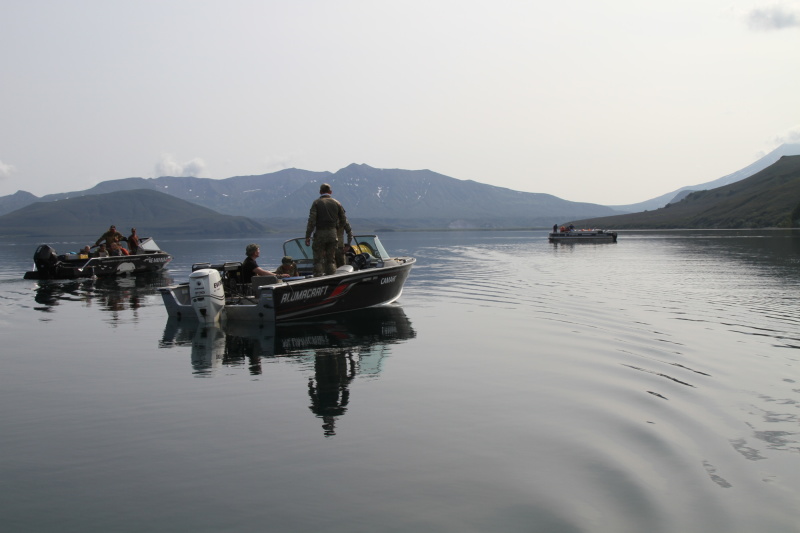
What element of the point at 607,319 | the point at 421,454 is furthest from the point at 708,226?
the point at 421,454

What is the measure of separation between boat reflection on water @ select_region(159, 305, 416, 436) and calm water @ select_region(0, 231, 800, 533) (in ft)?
0.29

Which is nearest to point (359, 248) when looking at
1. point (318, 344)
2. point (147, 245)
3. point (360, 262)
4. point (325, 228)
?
point (360, 262)

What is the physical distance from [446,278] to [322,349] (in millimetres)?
19661

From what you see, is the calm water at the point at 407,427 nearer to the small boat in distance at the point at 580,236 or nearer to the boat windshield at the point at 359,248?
the boat windshield at the point at 359,248

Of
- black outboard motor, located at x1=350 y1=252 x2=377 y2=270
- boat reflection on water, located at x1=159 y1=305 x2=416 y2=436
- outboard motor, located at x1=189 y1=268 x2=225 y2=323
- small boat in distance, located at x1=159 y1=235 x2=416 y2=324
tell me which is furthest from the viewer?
black outboard motor, located at x1=350 y1=252 x2=377 y2=270

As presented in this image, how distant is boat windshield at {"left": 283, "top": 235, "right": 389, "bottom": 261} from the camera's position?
866 inches

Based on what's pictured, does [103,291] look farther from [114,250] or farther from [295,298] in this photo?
[295,298]

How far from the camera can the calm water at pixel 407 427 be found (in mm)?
5754

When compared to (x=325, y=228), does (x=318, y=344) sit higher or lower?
lower

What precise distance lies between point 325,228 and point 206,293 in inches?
140

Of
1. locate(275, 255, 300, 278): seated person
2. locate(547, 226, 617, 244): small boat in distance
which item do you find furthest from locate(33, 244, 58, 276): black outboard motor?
locate(547, 226, 617, 244): small boat in distance

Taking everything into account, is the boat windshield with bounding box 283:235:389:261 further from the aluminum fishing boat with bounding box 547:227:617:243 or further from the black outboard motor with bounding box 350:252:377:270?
the aluminum fishing boat with bounding box 547:227:617:243

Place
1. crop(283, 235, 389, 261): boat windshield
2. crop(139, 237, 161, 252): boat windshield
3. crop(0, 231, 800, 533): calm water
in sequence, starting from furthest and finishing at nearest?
crop(139, 237, 161, 252): boat windshield, crop(283, 235, 389, 261): boat windshield, crop(0, 231, 800, 533): calm water

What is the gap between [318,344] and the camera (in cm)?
1460
